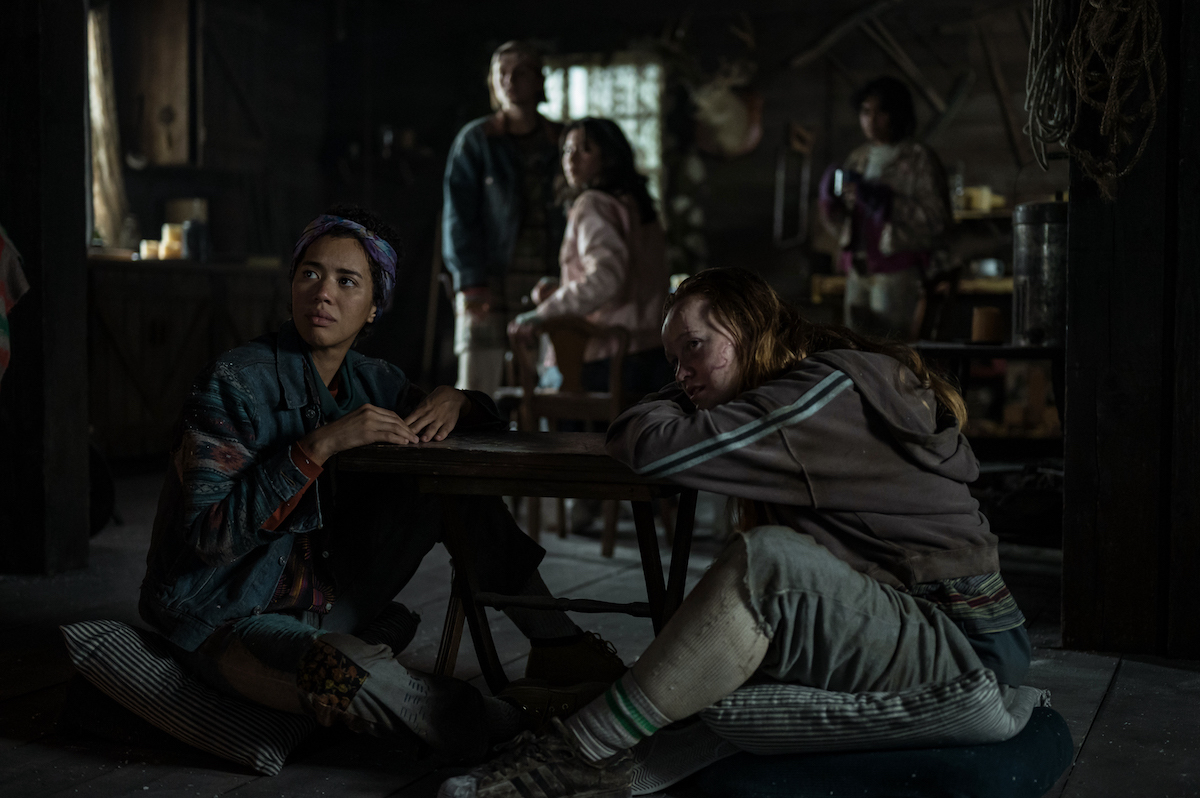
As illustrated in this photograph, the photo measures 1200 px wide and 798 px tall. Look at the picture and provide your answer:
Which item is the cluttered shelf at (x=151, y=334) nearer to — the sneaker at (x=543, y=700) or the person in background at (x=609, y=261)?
the person in background at (x=609, y=261)

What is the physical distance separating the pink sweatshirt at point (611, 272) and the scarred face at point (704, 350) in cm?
256

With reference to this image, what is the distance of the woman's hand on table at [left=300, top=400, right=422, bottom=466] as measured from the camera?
2369 millimetres

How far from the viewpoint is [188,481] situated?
7.75ft

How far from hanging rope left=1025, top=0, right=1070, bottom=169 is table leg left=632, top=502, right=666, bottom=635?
1714mm

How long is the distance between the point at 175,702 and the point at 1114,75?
9.12 feet

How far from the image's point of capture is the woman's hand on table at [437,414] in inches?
100

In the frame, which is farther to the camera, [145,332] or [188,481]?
[145,332]

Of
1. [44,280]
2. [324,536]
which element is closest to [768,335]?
[324,536]

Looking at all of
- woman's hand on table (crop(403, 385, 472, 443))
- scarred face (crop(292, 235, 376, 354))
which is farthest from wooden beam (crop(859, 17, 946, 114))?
scarred face (crop(292, 235, 376, 354))

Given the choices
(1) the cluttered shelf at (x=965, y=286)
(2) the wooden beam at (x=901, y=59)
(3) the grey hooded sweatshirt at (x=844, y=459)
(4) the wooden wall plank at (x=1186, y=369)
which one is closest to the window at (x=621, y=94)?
(1) the cluttered shelf at (x=965, y=286)

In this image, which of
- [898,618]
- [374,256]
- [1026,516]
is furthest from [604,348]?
[898,618]

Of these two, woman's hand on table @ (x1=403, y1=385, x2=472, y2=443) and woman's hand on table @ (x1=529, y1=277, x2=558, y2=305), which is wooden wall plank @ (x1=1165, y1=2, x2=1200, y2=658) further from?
woman's hand on table @ (x1=529, y1=277, x2=558, y2=305)

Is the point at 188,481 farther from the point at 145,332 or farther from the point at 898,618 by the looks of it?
the point at 145,332

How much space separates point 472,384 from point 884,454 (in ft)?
11.5
